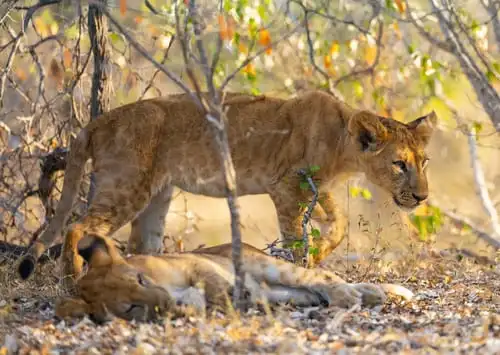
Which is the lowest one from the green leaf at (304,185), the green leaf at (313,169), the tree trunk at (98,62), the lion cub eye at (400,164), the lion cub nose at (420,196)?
the lion cub nose at (420,196)

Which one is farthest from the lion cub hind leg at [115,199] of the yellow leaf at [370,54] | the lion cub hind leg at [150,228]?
the yellow leaf at [370,54]

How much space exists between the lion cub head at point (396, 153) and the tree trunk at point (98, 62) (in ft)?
5.22

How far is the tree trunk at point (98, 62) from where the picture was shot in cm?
607

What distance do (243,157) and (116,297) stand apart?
1964 millimetres

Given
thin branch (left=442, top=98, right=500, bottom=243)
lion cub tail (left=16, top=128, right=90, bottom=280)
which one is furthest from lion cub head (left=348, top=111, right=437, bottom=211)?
thin branch (left=442, top=98, right=500, bottom=243)

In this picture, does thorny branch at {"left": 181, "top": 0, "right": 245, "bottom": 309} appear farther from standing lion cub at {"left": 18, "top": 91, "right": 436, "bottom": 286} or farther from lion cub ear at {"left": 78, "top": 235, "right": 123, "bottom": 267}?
standing lion cub at {"left": 18, "top": 91, "right": 436, "bottom": 286}

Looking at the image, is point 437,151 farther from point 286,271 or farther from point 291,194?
point 286,271

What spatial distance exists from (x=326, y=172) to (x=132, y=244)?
121cm

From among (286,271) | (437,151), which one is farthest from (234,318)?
(437,151)

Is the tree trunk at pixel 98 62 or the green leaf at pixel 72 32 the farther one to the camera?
the green leaf at pixel 72 32

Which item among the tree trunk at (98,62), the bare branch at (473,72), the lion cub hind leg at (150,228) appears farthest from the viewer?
the bare branch at (473,72)

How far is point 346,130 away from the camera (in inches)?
224

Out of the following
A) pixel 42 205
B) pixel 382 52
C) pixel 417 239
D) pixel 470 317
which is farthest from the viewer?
pixel 382 52

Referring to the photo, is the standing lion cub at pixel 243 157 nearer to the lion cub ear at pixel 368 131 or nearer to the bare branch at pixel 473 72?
the lion cub ear at pixel 368 131
